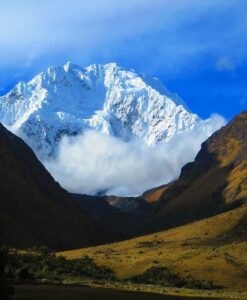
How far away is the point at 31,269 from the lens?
436 feet

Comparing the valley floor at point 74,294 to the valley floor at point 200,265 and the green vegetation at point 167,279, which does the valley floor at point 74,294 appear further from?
the valley floor at point 200,265

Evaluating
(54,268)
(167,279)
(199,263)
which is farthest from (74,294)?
(199,263)

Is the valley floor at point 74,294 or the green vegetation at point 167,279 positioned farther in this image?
the green vegetation at point 167,279

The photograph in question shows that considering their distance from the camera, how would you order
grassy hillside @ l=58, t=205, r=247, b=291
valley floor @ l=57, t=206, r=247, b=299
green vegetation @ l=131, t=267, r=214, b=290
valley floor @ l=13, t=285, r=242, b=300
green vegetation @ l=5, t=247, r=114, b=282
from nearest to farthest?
1. valley floor @ l=13, t=285, r=242, b=300
2. green vegetation @ l=5, t=247, r=114, b=282
3. green vegetation @ l=131, t=267, r=214, b=290
4. valley floor @ l=57, t=206, r=247, b=299
5. grassy hillside @ l=58, t=205, r=247, b=291

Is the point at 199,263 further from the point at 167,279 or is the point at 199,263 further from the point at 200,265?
the point at 167,279

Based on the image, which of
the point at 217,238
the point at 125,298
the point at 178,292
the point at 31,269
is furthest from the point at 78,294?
the point at 217,238

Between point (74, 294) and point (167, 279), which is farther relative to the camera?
point (167, 279)

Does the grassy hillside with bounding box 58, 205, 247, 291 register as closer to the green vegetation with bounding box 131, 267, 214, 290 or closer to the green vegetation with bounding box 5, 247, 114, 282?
the green vegetation with bounding box 131, 267, 214, 290

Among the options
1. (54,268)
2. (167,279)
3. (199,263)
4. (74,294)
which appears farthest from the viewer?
(199,263)

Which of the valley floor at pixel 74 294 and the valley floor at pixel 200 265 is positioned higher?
the valley floor at pixel 200 265

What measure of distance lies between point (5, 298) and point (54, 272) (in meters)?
69.5

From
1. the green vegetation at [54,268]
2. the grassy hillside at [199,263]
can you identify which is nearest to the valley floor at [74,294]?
the green vegetation at [54,268]

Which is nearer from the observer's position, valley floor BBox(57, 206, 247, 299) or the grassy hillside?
valley floor BBox(57, 206, 247, 299)

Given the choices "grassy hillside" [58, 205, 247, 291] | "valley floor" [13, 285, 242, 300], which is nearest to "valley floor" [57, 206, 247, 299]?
"grassy hillside" [58, 205, 247, 291]
